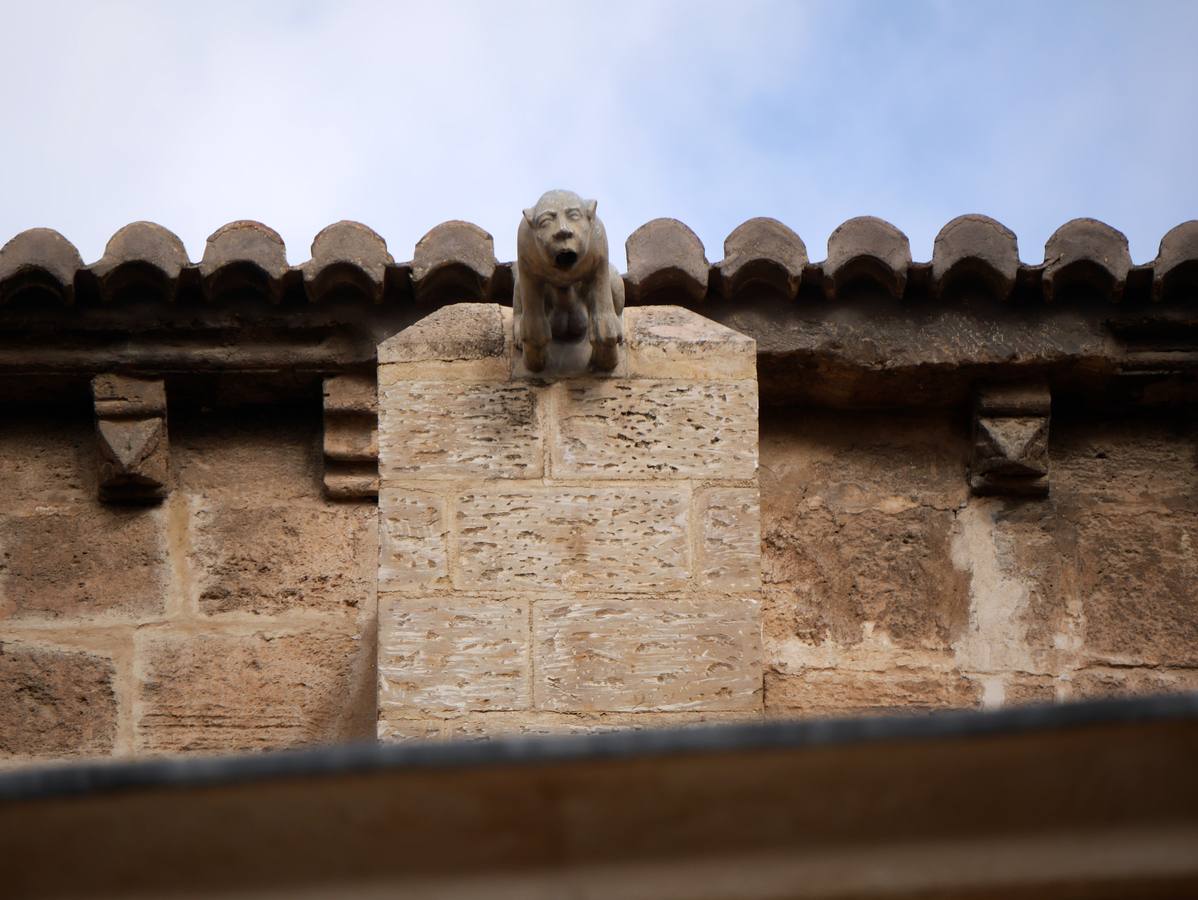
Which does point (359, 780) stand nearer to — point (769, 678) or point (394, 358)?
point (394, 358)

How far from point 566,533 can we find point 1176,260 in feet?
5.26

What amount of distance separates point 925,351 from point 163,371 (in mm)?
1766

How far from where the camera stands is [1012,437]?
497 cm

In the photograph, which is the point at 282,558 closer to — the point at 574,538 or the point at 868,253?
the point at 574,538

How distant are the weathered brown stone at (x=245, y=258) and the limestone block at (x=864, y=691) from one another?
1449 millimetres

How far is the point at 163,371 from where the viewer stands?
4965 mm

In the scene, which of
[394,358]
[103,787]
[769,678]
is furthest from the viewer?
[769,678]

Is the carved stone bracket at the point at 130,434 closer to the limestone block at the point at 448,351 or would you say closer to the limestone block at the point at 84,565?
the limestone block at the point at 84,565

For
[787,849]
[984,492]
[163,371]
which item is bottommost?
[787,849]

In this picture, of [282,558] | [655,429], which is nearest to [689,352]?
[655,429]

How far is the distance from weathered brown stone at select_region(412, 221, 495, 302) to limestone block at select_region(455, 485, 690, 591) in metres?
0.71

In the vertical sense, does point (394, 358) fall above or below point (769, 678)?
above

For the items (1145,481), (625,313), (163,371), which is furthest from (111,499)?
(1145,481)

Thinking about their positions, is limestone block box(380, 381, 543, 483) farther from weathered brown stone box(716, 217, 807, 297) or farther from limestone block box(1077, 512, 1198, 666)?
limestone block box(1077, 512, 1198, 666)
